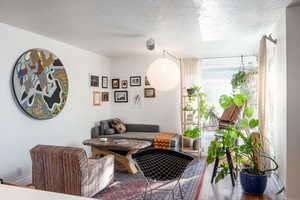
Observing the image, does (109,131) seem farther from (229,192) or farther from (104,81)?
(229,192)

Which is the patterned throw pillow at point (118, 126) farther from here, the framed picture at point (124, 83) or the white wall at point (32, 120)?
the framed picture at point (124, 83)

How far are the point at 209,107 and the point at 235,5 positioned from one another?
129 inches

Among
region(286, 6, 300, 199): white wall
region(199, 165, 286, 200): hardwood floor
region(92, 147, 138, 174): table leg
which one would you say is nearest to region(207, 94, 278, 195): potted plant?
region(199, 165, 286, 200): hardwood floor

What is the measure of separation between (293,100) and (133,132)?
3.70m

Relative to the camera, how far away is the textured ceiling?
2533 mm

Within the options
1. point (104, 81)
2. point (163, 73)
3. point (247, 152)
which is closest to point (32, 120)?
point (163, 73)

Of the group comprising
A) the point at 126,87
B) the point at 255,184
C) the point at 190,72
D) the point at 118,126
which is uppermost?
the point at 190,72

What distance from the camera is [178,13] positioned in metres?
2.79

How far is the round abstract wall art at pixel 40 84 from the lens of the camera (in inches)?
131

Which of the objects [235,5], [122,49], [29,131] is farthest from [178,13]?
[29,131]

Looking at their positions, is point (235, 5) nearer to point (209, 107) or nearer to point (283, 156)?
point (283, 156)

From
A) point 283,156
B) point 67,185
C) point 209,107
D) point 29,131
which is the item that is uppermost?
point 209,107

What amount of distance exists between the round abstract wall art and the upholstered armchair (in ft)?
3.37

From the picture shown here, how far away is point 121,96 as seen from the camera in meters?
5.95
